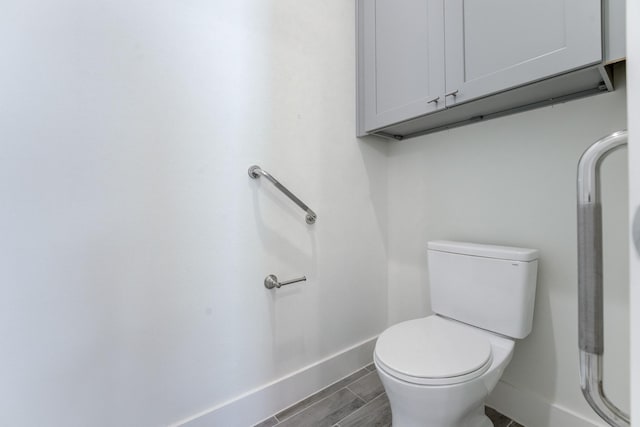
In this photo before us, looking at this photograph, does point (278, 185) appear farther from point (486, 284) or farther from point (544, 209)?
point (544, 209)

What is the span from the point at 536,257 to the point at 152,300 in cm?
149

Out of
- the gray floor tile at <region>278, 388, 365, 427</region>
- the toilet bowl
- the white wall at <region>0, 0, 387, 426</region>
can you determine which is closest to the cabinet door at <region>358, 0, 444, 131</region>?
the white wall at <region>0, 0, 387, 426</region>

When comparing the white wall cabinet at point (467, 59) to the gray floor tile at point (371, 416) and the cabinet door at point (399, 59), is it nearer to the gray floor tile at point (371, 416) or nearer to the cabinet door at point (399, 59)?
the cabinet door at point (399, 59)

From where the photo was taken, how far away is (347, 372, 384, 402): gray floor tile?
1.43m

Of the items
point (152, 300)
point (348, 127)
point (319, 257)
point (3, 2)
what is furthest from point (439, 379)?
point (3, 2)

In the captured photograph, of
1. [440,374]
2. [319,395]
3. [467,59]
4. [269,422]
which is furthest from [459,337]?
[467,59]

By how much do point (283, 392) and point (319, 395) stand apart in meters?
0.21

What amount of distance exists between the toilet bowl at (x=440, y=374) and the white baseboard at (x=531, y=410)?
221 mm

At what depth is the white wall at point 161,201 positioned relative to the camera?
0.86 metres

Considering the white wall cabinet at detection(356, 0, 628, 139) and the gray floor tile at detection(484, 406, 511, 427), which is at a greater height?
the white wall cabinet at detection(356, 0, 628, 139)

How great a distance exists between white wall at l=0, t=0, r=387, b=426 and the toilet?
53 cm

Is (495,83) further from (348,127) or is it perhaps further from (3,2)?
(3,2)

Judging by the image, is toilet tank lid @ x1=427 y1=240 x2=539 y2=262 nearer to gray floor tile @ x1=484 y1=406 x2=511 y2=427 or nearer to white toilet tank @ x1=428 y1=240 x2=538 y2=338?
white toilet tank @ x1=428 y1=240 x2=538 y2=338

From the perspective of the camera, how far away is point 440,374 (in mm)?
909
